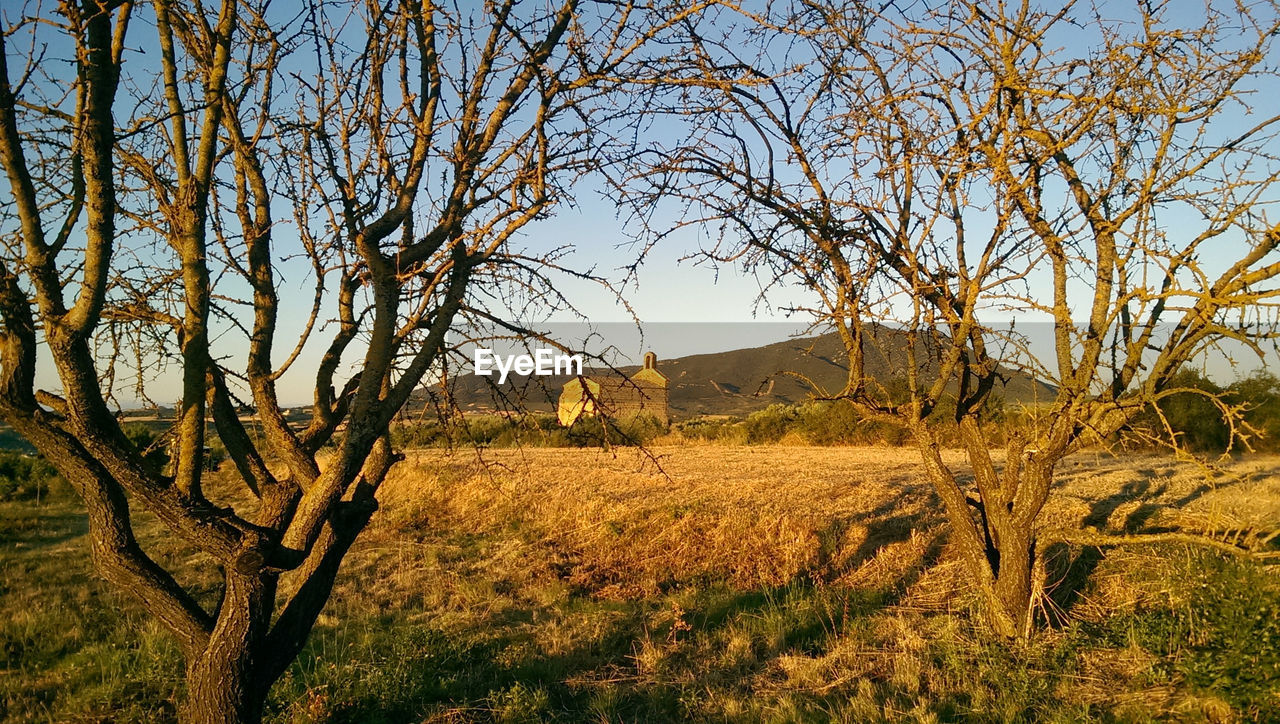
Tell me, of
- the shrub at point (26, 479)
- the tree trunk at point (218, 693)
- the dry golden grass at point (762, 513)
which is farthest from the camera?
the shrub at point (26, 479)

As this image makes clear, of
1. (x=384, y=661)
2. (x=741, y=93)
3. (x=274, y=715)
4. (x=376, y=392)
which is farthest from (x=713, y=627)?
(x=741, y=93)

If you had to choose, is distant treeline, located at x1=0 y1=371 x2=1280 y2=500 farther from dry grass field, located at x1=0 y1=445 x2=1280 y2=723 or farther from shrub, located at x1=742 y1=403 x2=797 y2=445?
dry grass field, located at x1=0 y1=445 x2=1280 y2=723

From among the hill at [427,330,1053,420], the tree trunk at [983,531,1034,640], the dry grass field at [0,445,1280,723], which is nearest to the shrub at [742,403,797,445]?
the dry grass field at [0,445,1280,723]

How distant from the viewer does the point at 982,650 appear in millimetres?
5164

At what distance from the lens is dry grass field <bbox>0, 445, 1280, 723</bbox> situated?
459 centimetres

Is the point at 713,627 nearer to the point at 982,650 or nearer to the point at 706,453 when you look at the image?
the point at 982,650

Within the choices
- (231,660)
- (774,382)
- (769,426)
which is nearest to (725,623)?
(774,382)

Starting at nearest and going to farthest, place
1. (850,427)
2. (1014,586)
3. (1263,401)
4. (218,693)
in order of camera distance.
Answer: (218,693), (1014,586), (1263,401), (850,427)

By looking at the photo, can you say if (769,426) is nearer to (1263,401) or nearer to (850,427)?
(850,427)

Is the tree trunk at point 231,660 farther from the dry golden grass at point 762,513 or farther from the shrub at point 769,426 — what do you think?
the shrub at point 769,426

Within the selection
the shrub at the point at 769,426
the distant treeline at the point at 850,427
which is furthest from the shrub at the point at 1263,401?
the shrub at the point at 769,426

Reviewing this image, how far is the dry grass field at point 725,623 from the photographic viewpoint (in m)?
4.59

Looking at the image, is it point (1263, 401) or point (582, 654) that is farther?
point (1263, 401)

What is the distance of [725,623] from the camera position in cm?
652
